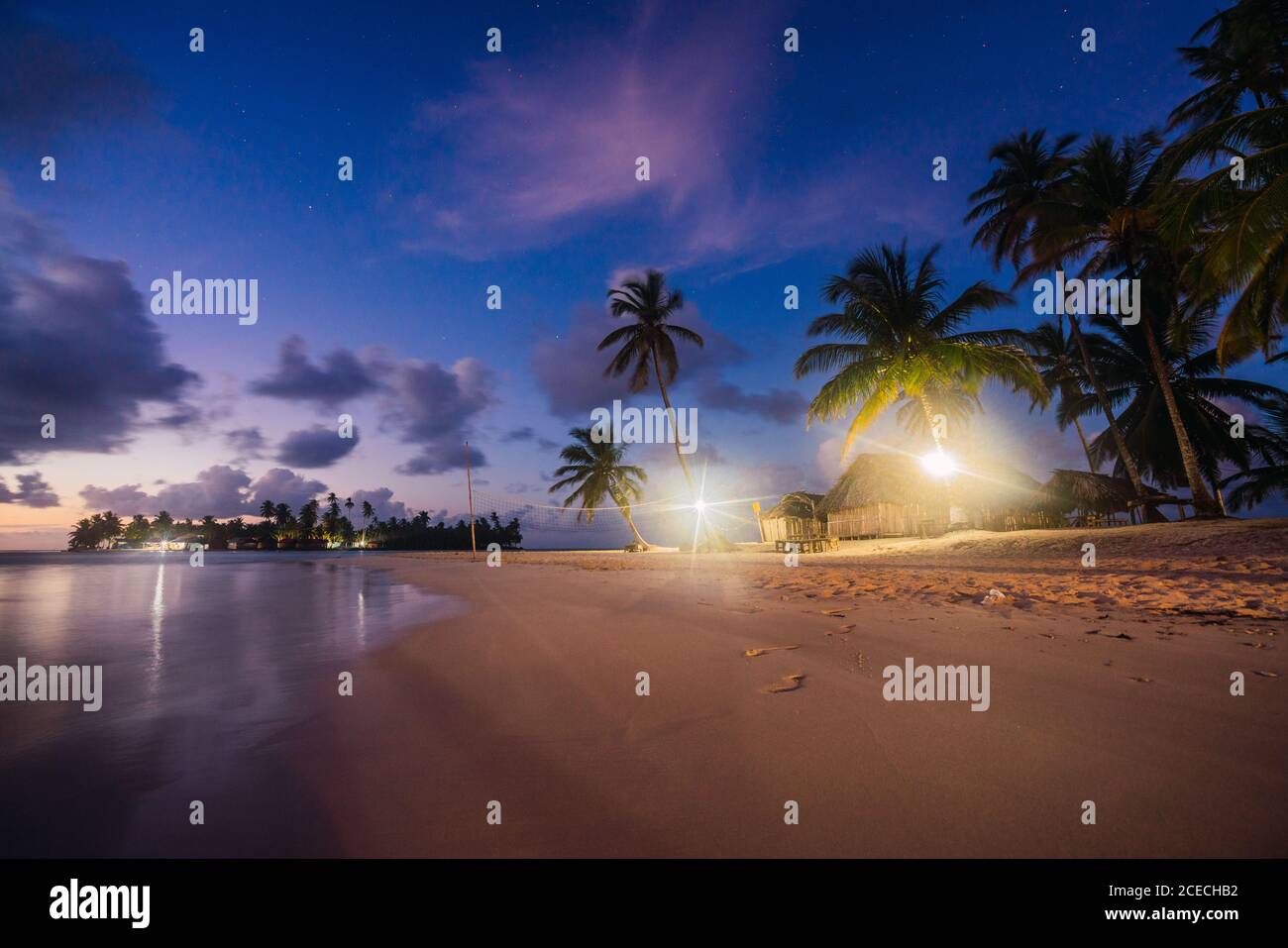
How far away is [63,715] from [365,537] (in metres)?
111

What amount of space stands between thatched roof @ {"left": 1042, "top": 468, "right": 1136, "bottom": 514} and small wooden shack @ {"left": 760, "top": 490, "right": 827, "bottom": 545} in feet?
33.9

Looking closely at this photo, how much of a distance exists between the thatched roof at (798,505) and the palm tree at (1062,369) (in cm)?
1250

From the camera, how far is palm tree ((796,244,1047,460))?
688 inches

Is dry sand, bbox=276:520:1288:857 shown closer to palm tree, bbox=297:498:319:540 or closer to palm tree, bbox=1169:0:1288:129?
palm tree, bbox=1169:0:1288:129

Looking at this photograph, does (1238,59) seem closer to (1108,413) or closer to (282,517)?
(1108,413)

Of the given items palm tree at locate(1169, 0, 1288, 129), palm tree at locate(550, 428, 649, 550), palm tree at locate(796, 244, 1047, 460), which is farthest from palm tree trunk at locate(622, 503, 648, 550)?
palm tree at locate(1169, 0, 1288, 129)

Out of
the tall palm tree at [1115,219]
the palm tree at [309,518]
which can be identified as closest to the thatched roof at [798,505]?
the tall palm tree at [1115,219]

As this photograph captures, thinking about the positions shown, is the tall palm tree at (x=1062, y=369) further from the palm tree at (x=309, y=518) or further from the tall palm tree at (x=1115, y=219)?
the palm tree at (x=309, y=518)

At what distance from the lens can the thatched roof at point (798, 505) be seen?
29.7 metres

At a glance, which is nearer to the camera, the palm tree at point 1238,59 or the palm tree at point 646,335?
the palm tree at point 1238,59

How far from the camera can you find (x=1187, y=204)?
9.05 m

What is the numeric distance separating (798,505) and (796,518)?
1072mm
